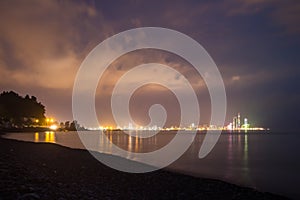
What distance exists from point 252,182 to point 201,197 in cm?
1280

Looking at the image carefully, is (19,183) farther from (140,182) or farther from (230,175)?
(230,175)

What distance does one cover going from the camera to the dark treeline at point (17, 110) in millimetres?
124062

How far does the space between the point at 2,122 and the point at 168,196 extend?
125999 mm

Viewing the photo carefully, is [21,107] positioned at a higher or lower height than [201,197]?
higher

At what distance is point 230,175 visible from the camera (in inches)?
1133

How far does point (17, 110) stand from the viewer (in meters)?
132

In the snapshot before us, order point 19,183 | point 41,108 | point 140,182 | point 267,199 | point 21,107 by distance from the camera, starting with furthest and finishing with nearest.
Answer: point 41,108 < point 21,107 < point 140,182 < point 267,199 < point 19,183

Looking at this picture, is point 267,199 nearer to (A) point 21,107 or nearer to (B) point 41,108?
(A) point 21,107

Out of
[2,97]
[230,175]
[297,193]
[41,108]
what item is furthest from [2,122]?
[297,193]

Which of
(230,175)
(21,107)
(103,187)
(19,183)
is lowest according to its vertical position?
(230,175)

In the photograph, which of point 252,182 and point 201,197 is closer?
point 201,197

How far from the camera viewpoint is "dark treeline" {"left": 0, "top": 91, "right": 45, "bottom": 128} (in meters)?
124

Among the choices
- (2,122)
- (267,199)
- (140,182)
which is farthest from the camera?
(2,122)

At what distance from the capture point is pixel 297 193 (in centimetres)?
2097
